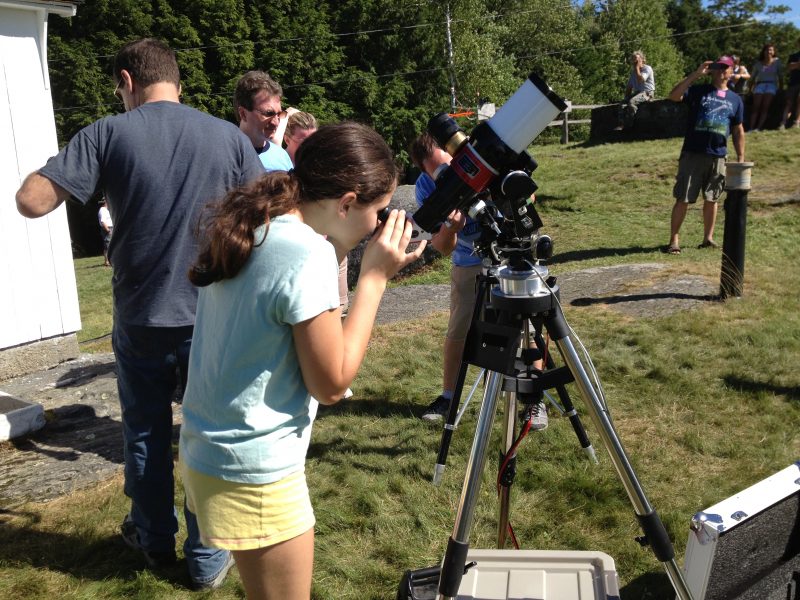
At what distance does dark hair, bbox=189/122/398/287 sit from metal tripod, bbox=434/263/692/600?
0.49 m

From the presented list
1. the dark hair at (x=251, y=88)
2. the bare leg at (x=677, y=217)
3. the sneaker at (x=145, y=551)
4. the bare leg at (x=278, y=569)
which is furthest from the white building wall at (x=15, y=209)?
the bare leg at (x=677, y=217)

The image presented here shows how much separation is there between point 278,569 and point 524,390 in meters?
0.81

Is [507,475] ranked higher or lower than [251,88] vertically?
lower

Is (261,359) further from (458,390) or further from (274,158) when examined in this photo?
(274,158)

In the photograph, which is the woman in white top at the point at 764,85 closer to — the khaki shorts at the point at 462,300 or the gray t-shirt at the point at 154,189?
the khaki shorts at the point at 462,300

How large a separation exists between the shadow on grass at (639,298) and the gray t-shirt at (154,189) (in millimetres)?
3997

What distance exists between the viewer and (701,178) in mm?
7098

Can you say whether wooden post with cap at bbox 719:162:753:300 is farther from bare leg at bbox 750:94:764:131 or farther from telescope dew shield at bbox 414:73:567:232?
bare leg at bbox 750:94:764:131

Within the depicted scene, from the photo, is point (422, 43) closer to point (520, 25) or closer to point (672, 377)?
point (520, 25)

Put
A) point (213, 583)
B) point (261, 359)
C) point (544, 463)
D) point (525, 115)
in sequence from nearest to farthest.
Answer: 1. point (261, 359)
2. point (525, 115)
3. point (213, 583)
4. point (544, 463)

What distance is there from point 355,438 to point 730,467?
6.13ft

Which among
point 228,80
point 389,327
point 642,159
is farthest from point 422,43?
point 389,327

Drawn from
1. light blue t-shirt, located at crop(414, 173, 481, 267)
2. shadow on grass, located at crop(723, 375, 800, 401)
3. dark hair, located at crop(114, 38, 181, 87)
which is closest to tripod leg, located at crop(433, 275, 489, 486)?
light blue t-shirt, located at crop(414, 173, 481, 267)

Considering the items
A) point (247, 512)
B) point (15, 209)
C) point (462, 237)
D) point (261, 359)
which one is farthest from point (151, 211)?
point (15, 209)
